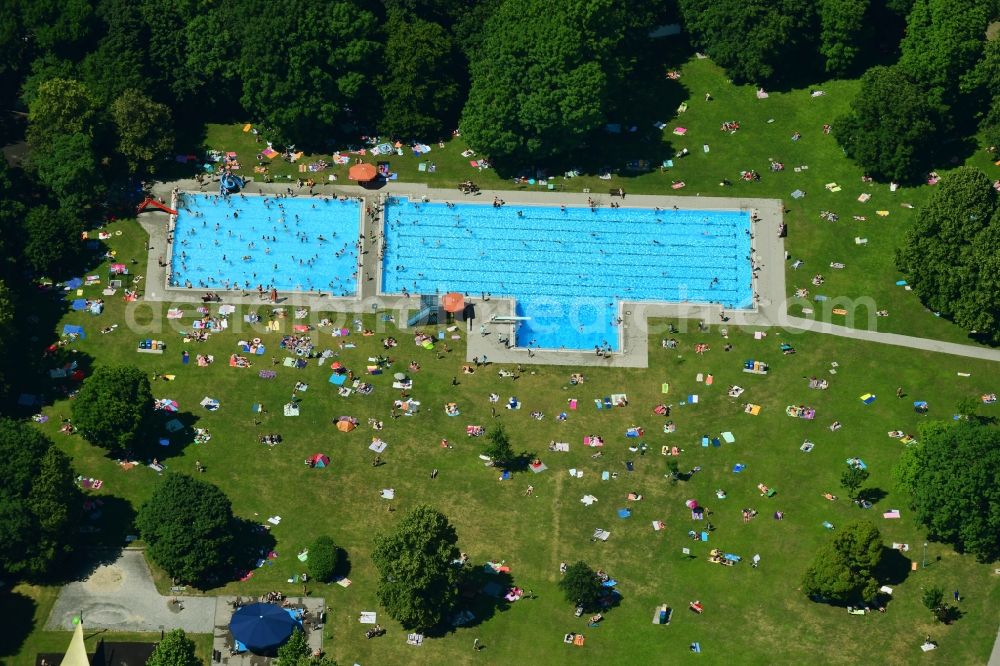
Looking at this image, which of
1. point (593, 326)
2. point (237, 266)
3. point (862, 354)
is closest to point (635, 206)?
point (593, 326)

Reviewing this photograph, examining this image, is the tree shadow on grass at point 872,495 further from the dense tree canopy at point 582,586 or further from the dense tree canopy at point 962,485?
the dense tree canopy at point 582,586

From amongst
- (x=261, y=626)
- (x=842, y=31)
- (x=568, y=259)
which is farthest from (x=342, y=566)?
(x=842, y=31)

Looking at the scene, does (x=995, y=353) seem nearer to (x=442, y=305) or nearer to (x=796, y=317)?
(x=796, y=317)

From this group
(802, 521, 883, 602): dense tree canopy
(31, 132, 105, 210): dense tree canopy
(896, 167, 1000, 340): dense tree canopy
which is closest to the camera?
(802, 521, 883, 602): dense tree canopy

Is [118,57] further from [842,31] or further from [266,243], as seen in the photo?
[842,31]

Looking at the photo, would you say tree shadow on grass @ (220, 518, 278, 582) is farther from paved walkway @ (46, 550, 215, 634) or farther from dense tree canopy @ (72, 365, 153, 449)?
dense tree canopy @ (72, 365, 153, 449)

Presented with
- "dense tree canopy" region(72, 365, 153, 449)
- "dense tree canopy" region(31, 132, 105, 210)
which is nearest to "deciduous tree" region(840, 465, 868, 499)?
"dense tree canopy" region(72, 365, 153, 449)
